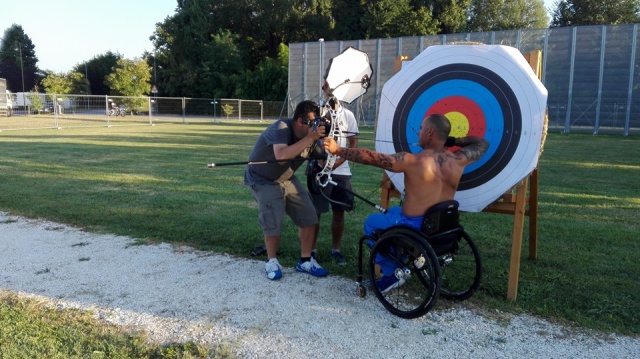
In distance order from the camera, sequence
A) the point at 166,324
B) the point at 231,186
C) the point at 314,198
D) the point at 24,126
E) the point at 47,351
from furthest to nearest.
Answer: the point at 24,126
the point at 231,186
the point at 314,198
the point at 166,324
the point at 47,351

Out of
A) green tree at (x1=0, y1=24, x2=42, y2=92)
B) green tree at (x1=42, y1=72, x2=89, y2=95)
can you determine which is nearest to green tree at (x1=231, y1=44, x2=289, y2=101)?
green tree at (x1=42, y1=72, x2=89, y2=95)

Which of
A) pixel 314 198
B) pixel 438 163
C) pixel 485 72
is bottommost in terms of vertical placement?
pixel 314 198

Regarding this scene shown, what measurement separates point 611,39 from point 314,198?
31.7 meters

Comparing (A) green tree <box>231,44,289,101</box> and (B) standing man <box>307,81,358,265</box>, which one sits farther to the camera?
(A) green tree <box>231,44,289,101</box>

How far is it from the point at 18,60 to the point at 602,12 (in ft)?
261

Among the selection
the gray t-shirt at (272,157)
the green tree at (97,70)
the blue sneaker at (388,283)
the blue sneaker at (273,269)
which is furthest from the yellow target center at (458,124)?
the green tree at (97,70)

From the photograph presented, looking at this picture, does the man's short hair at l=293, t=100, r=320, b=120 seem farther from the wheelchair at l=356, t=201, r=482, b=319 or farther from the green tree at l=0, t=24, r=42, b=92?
the green tree at l=0, t=24, r=42, b=92

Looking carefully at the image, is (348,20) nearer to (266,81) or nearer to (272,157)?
(266,81)

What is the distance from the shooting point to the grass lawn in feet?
13.9

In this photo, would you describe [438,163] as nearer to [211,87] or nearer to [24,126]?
[24,126]

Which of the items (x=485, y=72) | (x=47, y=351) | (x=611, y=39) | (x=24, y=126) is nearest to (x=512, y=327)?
(x=485, y=72)

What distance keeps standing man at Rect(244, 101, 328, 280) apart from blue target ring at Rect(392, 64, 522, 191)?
2.94ft

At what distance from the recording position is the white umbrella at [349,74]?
5807mm

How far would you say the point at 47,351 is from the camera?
3.16 metres
